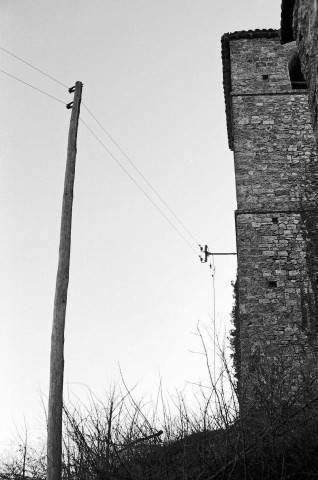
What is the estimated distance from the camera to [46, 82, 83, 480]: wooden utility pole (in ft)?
16.1

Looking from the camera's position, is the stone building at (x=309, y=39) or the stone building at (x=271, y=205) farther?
the stone building at (x=271, y=205)

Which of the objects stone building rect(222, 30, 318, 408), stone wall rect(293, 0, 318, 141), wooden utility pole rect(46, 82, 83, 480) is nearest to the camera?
stone wall rect(293, 0, 318, 141)

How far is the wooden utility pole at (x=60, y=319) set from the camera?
16.1ft

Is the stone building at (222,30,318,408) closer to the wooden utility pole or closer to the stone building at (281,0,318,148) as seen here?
the wooden utility pole

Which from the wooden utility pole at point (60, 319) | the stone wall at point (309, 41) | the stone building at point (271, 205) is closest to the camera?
the stone wall at point (309, 41)

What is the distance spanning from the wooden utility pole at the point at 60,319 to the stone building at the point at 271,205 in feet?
13.8

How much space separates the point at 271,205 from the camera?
1159 centimetres

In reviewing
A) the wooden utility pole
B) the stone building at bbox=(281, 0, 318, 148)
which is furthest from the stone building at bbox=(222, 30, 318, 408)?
the stone building at bbox=(281, 0, 318, 148)

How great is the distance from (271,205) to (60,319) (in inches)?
285

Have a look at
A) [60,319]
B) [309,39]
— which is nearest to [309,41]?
[309,39]

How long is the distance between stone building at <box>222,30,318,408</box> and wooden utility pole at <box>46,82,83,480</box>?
4213mm

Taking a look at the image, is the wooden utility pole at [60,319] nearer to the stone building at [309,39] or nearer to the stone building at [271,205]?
the stone building at [309,39]

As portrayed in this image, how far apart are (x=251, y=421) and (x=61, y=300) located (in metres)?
2.65

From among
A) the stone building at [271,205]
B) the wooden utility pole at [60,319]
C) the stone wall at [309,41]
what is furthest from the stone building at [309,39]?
the stone building at [271,205]
